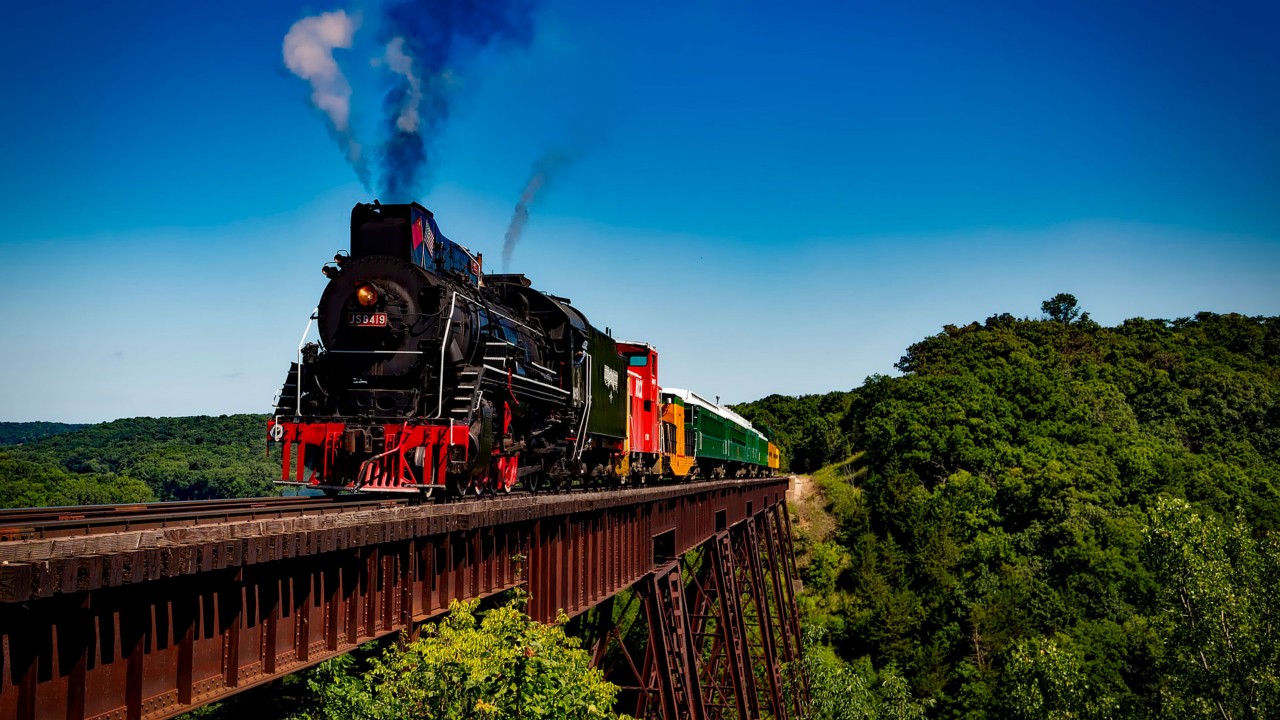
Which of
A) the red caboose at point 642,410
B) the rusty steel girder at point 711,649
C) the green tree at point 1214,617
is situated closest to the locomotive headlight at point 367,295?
the rusty steel girder at point 711,649

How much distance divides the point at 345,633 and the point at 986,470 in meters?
55.6

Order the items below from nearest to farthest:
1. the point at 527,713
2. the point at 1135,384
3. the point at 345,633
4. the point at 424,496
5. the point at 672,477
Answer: the point at 345,633
the point at 527,713
the point at 424,496
the point at 672,477
the point at 1135,384

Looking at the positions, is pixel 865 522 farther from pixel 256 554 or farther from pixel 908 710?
pixel 256 554

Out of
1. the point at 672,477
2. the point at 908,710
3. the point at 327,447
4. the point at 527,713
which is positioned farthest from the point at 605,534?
the point at 908,710

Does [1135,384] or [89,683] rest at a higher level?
[1135,384]

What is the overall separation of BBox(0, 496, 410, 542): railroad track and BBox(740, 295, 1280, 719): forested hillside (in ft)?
81.4

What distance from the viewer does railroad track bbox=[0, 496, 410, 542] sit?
6601 mm

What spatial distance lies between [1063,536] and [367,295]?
1758 inches

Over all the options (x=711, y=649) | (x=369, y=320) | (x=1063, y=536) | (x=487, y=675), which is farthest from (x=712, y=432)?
(x=487, y=675)

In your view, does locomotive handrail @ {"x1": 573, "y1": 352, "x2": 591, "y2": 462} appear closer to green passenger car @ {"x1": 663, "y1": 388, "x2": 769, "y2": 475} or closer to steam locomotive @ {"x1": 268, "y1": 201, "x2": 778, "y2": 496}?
steam locomotive @ {"x1": 268, "y1": 201, "x2": 778, "y2": 496}

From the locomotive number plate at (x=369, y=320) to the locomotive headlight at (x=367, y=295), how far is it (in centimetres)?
18

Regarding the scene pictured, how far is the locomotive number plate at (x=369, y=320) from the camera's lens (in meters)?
13.0

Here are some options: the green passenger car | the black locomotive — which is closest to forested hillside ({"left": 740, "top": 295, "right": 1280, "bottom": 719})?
the green passenger car

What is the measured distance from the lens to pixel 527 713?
8.00 metres
